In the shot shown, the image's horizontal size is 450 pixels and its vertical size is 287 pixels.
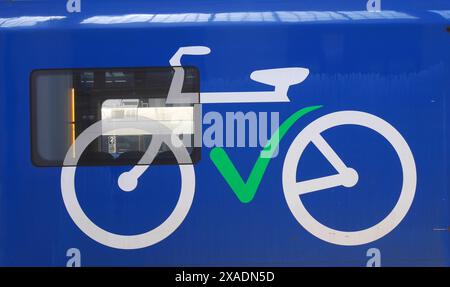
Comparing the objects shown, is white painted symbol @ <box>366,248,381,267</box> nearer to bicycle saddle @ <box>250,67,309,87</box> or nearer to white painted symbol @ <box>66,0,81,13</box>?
bicycle saddle @ <box>250,67,309,87</box>

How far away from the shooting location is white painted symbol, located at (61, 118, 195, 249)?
359 cm

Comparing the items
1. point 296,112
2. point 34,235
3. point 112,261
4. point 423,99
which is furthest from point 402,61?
point 34,235

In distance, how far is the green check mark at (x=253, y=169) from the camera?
11.7 feet

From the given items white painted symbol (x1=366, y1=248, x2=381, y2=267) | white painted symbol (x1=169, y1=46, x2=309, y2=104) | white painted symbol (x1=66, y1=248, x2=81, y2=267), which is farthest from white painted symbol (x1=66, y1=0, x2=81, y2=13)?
white painted symbol (x1=366, y1=248, x2=381, y2=267)

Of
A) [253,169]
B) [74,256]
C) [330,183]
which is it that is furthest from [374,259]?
[74,256]

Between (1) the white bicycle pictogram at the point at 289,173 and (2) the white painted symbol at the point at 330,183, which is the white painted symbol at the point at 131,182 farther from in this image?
(2) the white painted symbol at the point at 330,183

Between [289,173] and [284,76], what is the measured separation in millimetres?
616

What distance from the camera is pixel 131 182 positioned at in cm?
361

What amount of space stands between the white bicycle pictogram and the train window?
0.05 meters

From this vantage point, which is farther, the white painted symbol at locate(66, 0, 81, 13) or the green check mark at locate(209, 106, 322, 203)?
the white painted symbol at locate(66, 0, 81, 13)

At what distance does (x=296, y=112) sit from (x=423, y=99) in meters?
0.80

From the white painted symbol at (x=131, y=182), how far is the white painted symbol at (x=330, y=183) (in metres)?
0.64
